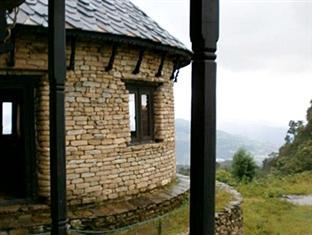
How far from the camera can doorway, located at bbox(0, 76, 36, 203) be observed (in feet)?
21.2

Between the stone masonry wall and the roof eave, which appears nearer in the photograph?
the roof eave

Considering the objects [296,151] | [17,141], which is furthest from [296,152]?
[17,141]

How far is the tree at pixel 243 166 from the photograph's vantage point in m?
18.7

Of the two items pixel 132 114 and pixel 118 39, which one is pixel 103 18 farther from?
pixel 132 114

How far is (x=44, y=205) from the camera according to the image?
6.30m

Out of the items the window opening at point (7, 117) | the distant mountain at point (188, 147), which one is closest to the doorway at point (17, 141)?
the window opening at point (7, 117)

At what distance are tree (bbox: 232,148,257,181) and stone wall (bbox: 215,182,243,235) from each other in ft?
33.3

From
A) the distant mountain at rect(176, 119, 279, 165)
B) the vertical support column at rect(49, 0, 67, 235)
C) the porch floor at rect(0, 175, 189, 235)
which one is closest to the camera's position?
the vertical support column at rect(49, 0, 67, 235)

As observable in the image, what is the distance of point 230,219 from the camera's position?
26.1 ft

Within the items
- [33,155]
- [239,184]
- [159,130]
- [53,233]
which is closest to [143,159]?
[159,130]

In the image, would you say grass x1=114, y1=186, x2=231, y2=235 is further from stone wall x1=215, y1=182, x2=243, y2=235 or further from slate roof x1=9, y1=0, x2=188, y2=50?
slate roof x1=9, y1=0, x2=188, y2=50

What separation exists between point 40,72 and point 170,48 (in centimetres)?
254

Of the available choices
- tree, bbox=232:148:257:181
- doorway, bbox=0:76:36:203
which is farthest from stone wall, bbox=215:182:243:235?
tree, bbox=232:148:257:181

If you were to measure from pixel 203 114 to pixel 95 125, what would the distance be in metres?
4.86
